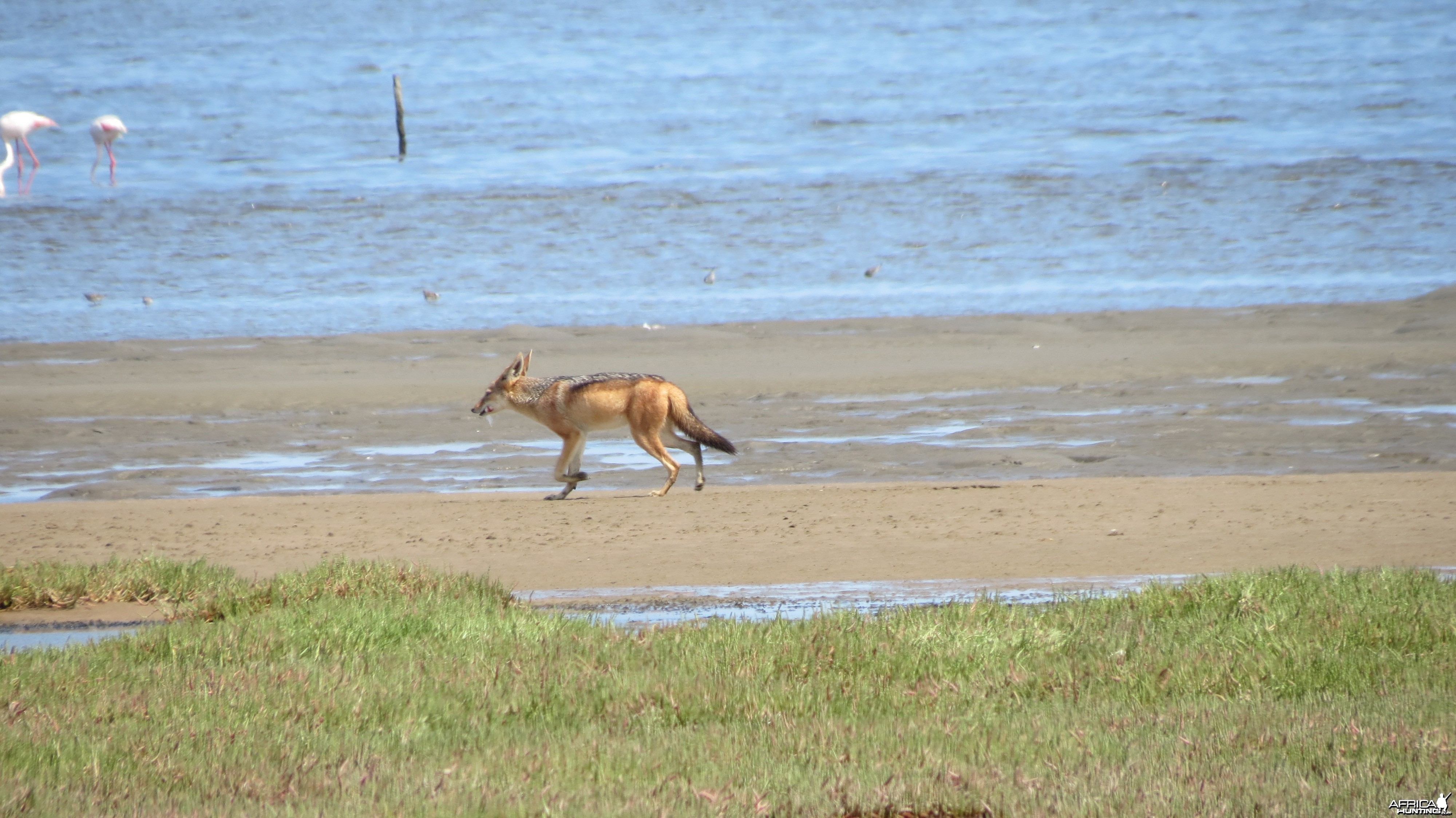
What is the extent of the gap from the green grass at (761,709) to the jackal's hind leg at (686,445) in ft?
14.6

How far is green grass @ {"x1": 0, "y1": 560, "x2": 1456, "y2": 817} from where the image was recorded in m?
4.57

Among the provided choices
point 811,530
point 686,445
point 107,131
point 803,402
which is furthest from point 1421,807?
point 107,131

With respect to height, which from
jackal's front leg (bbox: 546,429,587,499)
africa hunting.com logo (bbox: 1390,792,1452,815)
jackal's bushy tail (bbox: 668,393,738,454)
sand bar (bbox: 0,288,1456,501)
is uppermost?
africa hunting.com logo (bbox: 1390,792,1452,815)

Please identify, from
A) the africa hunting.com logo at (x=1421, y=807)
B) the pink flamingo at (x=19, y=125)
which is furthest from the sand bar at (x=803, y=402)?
the pink flamingo at (x=19, y=125)

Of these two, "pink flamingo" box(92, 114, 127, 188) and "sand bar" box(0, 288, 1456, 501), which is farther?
"pink flamingo" box(92, 114, 127, 188)

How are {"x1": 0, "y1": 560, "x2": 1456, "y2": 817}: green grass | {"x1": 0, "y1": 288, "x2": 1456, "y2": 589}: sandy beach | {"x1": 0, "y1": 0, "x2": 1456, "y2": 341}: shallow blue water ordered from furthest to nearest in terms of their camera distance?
{"x1": 0, "y1": 0, "x2": 1456, "y2": 341}: shallow blue water
{"x1": 0, "y1": 288, "x2": 1456, "y2": 589}: sandy beach
{"x1": 0, "y1": 560, "x2": 1456, "y2": 817}: green grass

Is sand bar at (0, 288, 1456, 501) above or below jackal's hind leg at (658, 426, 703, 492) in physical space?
below

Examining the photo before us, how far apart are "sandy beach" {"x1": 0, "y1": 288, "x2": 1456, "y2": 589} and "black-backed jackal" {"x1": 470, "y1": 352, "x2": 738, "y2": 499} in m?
0.40

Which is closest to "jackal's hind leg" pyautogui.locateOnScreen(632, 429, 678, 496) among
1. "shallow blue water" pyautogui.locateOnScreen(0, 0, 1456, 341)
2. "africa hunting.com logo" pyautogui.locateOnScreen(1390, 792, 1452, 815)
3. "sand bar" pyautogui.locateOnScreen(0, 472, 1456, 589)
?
"sand bar" pyautogui.locateOnScreen(0, 472, 1456, 589)

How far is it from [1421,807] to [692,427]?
8.24 metres

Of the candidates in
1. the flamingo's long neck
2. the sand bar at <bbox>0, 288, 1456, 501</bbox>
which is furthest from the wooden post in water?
the sand bar at <bbox>0, 288, 1456, 501</bbox>

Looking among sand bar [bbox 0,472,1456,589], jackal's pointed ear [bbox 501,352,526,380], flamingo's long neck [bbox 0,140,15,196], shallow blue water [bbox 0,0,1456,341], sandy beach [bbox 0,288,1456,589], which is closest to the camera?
sand bar [bbox 0,472,1456,589]

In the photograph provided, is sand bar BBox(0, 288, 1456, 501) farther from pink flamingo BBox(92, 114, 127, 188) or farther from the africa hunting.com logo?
pink flamingo BBox(92, 114, 127, 188)

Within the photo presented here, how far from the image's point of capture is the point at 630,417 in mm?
12445
